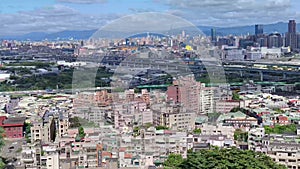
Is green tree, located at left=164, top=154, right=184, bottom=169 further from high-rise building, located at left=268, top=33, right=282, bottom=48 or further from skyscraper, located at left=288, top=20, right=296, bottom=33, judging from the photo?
skyscraper, located at left=288, top=20, right=296, bottom=33

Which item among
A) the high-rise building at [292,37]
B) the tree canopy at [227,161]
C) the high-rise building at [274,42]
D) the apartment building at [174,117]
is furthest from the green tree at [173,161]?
the high-rise building at [274,42]

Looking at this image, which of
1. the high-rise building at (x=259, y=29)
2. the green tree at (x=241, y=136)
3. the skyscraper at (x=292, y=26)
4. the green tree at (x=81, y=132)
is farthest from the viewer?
the high-rise building at (x=259, y=29)

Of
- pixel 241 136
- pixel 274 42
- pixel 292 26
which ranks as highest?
pixel 292 26

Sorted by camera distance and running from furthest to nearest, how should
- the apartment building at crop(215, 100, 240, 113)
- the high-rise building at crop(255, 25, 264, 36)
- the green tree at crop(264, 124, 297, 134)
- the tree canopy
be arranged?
the high-rise building at crop(255, 25, 264, 36), the apartment building at crop(215, 100, 240, 113), the green tree at crop(264, 124, 297, 134), the tree canopy

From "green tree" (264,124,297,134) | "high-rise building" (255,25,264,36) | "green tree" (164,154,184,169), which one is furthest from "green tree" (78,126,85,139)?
"high-rise building" (255,25,264,36)

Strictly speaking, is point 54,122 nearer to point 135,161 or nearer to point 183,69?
point 135,161

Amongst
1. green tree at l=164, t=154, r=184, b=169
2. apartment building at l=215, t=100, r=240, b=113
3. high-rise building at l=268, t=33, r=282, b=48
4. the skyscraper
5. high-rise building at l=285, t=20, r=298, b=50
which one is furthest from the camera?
high-rise building at l=268, t=33, r=282, b=48

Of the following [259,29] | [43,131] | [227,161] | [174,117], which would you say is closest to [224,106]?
[174,117]

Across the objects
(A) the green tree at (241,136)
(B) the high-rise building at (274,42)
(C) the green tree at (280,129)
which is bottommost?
(A) the green tree at (241,136)

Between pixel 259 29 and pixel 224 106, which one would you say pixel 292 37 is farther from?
pixel 224 106

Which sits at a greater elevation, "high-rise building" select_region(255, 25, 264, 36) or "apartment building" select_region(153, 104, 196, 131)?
"high-rise building" select_region(255, 25, 264, 36)

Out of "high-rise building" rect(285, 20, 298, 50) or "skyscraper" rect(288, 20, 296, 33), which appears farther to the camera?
"skyscraper" rect(288, 20, 296, 33)

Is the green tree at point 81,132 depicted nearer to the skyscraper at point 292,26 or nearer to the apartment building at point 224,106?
the apartment building at point 224,106

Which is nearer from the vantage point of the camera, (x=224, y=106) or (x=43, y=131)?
(x=43, y=131)
